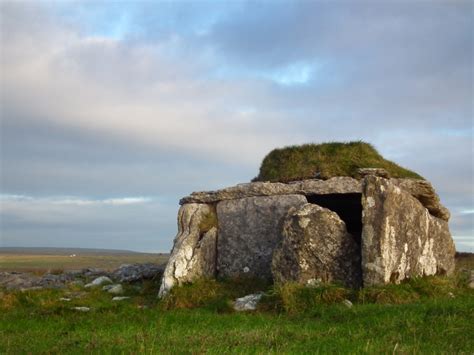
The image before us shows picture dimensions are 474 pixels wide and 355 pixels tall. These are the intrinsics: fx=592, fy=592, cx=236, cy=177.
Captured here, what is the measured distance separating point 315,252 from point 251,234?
2810 millimetres

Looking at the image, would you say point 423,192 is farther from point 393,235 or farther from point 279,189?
point 279,189

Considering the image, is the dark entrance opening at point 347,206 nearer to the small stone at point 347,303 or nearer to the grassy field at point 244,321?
the grassy field at point 244,321

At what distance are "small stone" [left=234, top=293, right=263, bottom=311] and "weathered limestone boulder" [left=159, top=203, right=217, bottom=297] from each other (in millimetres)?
2786

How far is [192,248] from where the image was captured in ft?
58.5

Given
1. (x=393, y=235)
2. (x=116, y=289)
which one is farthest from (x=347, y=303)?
(x=116, y=289)

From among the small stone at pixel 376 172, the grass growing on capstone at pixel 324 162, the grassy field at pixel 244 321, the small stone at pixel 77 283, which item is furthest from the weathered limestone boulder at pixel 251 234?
the small stone at pixel 77 283

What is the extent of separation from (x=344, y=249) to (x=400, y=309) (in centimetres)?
413

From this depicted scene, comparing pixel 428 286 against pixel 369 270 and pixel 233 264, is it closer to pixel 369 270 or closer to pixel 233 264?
pixel 369 270

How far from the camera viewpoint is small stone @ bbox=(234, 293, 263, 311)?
13969mm

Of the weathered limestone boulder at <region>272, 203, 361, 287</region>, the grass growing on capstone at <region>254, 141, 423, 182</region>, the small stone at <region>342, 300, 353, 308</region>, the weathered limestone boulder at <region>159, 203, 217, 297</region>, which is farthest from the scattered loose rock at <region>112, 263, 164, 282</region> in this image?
the small stone at <region>342, 300, 353, 308</region>

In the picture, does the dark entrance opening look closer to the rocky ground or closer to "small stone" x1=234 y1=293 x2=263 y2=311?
"small stone" x1=234 y1=293 x2=263 y2=311

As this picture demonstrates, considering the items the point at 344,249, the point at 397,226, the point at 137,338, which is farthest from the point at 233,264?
the point at 137,338

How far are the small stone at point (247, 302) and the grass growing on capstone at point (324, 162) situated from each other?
5774mm

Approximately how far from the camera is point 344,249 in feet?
52.9
